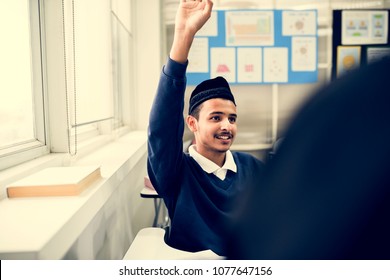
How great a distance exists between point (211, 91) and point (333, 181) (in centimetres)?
86

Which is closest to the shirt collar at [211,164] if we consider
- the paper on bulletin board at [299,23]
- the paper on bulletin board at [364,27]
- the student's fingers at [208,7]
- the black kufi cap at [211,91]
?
the black kufi cap at [211,91]

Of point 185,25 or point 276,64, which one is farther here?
point 276,64

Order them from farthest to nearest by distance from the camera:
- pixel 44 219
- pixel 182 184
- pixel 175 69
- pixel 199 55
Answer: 1. pixel 199 55
2. pixel 182 184
3. pixel 175 69
4. pixel 44 219

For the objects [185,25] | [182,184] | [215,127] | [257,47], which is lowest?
[182,184]

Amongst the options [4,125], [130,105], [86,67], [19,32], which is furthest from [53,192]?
[130,105]

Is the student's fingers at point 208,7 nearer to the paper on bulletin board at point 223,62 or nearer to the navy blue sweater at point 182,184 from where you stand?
the navy blue sweater at point 182,184

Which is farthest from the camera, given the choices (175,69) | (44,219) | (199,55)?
(199,55)

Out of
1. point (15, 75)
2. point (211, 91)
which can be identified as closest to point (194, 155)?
point (211, 91)

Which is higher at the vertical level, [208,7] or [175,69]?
[208,7]

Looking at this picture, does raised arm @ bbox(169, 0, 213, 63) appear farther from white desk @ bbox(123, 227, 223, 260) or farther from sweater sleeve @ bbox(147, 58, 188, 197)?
white desk @ bbox(123, 227, 223, 260)

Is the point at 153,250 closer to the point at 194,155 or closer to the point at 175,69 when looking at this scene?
the point at 194,155

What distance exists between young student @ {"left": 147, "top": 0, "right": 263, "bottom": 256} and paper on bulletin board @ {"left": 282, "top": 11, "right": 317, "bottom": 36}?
6.06ft

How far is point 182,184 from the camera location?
0.94 metres

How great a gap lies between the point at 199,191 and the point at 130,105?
176 centimetres
